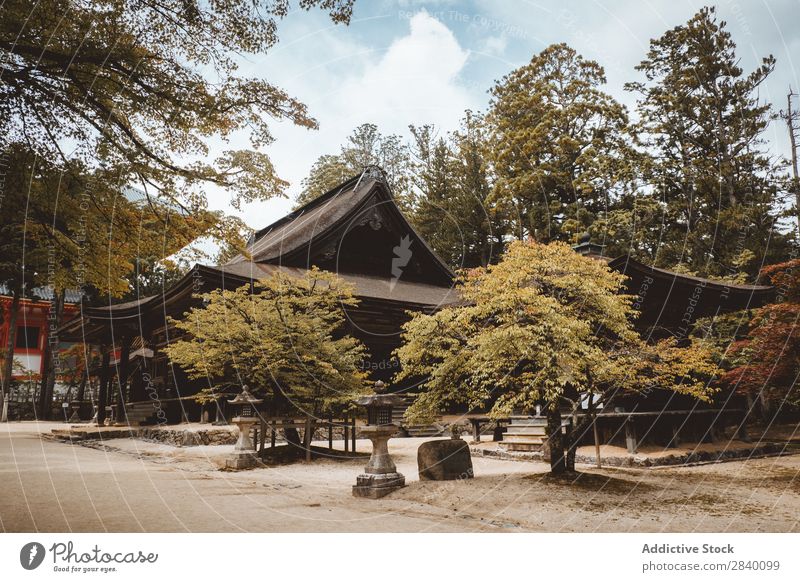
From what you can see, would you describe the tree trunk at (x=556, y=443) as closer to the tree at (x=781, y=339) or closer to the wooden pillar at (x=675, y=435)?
the tree at (x=781, y=339)

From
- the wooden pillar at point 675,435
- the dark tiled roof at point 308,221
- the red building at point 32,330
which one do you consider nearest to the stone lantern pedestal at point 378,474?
the wooden pillar at point 675,435

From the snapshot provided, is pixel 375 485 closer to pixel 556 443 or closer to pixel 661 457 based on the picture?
pixel 556 443

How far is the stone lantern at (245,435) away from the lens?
25.2 feet

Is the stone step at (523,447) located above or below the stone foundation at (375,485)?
below

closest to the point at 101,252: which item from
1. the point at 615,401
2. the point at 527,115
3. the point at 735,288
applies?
the point at 615,401

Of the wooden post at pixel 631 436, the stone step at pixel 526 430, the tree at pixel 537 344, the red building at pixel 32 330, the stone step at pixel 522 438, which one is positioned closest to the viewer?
the tree at pixel 537 344

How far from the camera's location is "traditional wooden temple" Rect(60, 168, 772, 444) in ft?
34.8

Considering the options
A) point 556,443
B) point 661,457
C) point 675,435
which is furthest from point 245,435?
point 675,435

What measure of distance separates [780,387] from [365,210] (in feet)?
34.5

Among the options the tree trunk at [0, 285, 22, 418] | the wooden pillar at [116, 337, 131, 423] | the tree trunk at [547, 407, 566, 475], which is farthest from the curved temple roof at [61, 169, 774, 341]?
the tree trunk at [0, 285, 22, 418]

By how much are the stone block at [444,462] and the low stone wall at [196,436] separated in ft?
20.0

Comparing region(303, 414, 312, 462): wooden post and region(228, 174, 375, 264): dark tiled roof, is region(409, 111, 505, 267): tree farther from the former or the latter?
region(303, 414, 312, 462): wooden post

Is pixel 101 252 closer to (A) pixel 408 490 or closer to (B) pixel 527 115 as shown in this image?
(A) pixel 408 490

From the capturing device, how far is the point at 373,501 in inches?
214
